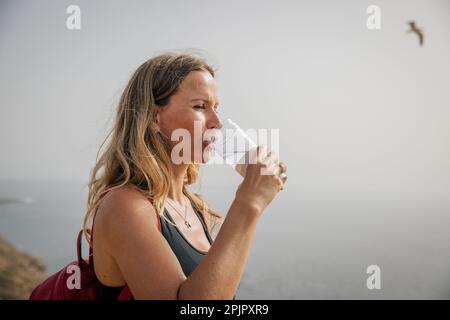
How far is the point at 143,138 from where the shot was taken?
129 cm

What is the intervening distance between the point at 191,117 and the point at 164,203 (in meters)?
0.27

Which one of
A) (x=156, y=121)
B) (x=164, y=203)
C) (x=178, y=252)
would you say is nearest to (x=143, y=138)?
(x=156, y=121)

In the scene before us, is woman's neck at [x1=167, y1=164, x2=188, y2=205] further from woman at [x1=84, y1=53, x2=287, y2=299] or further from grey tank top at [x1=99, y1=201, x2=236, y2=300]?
grey tank top at [x1=99, y1=201, x2=236, y2=300]

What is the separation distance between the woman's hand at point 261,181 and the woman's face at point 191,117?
22cm

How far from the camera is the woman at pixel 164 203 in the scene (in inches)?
40.0

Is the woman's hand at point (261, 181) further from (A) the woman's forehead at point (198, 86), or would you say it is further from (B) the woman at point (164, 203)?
(A) the woman's forehead at point (198, 86)

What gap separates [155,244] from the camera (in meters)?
1.04

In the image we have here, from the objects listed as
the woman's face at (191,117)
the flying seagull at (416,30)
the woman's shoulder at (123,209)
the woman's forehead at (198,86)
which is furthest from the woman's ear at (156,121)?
the flying seagull at (416,30)

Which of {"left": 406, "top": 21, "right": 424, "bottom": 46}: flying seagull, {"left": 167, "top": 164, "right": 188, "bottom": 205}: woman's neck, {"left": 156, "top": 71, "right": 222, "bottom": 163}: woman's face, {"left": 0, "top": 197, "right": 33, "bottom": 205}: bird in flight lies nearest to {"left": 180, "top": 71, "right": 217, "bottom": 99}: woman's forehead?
{"left": 156, "top": 71, "right": 222, "bottom": 163}: woman's face

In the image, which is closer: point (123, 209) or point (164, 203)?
point (123, 209)

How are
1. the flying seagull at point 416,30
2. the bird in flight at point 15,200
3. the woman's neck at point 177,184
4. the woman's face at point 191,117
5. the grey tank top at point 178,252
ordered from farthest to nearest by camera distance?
1. the bird in flight at point 15,200
2. the flying seagull at point 416,30
3. the woman's neck at point 177,184
4. the woman's face at point 191,117
5. the grey tank top at point 178,252

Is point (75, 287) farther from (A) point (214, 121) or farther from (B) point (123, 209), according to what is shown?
(A) point (214, 121)
